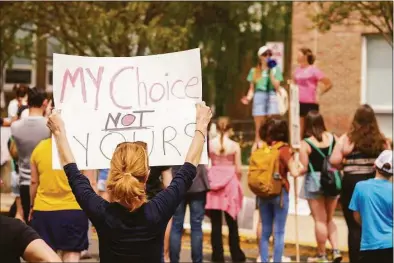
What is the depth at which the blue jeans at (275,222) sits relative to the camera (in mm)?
10828

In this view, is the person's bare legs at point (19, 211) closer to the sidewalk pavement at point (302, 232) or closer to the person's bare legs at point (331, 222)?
the sidewalk pavement at point (302, 232)

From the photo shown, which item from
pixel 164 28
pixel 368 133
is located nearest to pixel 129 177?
pixel 368 133

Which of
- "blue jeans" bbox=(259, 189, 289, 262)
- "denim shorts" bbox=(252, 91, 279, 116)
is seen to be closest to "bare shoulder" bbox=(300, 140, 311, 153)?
"blue jeans" bbox=(259, 189, 289, 262)

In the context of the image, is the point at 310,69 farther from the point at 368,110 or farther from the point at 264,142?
the point at 368,110

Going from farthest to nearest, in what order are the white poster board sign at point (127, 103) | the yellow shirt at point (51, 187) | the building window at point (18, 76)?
the building window at point (18, 76), the yellow shirt at point (51, 187), the white poster board sign at point (127, 103)

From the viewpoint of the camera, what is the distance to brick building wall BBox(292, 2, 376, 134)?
20047 millimetres

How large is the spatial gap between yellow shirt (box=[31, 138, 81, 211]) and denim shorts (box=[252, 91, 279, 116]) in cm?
735

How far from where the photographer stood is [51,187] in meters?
8.55

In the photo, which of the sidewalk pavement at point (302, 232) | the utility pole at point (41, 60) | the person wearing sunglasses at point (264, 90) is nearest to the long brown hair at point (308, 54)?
the person wearing sunglasses at point (264, 90)

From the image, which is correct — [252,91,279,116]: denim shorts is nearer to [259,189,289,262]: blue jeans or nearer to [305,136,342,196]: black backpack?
[305,136,342,196]: black backpack

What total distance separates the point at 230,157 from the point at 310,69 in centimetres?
409

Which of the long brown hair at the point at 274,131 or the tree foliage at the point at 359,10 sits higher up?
the tree foliage at the point at 359,10

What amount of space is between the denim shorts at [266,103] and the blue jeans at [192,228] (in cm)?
485

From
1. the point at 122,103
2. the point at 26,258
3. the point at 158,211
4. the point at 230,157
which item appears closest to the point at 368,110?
the point at 230,157
